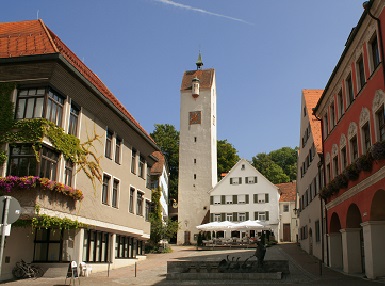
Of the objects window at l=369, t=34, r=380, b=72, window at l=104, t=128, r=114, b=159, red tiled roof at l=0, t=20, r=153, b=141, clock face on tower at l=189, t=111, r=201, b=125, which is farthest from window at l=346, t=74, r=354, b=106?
clock face on tower at l=189, t=111, r=201, b=125

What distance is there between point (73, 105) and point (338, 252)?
16830 mm

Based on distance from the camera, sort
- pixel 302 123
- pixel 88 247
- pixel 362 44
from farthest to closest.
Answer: pixel 302 123 < pixel 88 247 < pixel 362 44

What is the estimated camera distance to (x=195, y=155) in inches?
2650

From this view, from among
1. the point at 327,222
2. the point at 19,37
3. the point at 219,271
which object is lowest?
the point at 219,271

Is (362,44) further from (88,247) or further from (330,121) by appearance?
(88,247)

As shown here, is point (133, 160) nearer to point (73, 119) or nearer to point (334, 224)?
point (73, 119)

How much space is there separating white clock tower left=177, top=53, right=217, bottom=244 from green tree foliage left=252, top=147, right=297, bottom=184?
28.4m

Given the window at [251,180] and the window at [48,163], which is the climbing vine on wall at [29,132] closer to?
the window at [48,163]

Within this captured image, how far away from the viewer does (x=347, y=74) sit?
22688 mm

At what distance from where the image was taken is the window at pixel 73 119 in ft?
79.2

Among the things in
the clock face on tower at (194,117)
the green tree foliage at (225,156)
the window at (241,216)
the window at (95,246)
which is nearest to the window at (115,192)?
the window at (95,246)

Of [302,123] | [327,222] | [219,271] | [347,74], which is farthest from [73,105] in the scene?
[302,123]

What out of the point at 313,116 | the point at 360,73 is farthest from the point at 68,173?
the point at 313,116

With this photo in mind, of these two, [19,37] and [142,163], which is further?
[142,163]
